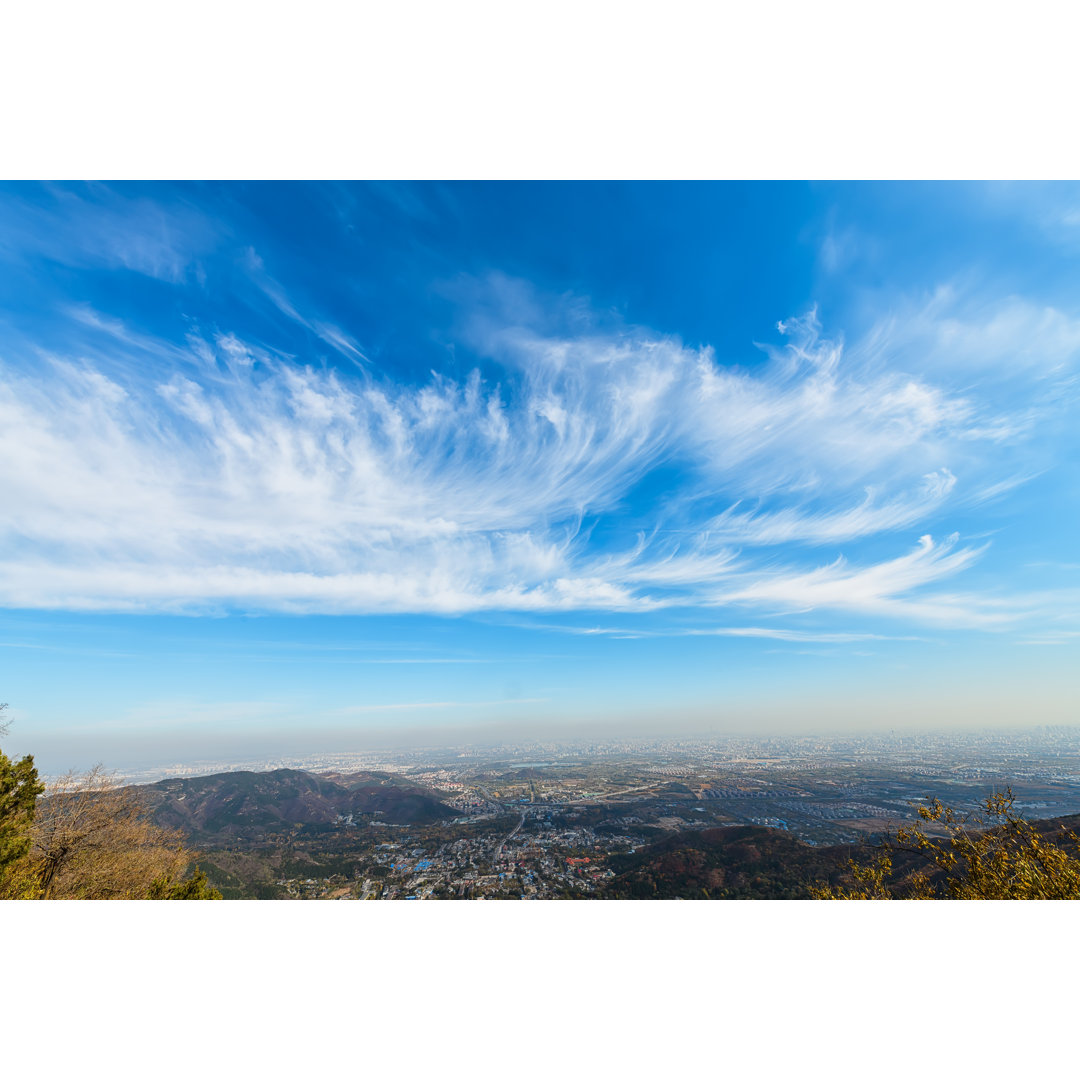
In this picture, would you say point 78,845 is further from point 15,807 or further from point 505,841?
point 505,841

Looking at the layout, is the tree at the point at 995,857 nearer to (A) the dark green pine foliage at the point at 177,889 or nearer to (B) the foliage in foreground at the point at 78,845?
(B) the foliage in foreground at the point at 78,845

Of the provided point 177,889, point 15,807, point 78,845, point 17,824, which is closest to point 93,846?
point 78,845

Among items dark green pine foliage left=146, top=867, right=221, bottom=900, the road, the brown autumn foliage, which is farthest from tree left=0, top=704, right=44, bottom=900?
the road

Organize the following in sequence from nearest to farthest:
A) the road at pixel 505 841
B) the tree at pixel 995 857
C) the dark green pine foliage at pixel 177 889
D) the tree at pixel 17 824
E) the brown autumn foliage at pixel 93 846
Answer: the tree at pixel 995 857, the tree at pixel 17 824, the brown autumn foliage at pixel 93 846, the dark green pine foliage at pixel 177 889, the road at pixel 505 841

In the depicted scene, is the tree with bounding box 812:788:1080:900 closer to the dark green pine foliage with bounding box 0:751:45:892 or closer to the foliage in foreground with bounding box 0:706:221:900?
the dark green pine foliage with bounding box 0:751:45:892

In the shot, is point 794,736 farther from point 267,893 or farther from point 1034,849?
point 1034,849

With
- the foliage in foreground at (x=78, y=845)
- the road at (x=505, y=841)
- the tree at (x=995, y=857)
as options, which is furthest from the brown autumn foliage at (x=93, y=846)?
the road at (x=505, y=841)
